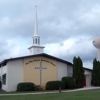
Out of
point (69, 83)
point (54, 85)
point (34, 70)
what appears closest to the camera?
point (54, 85)

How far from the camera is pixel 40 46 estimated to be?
→ 52000 mm

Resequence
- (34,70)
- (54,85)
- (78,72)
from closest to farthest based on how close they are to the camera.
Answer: (54,85)
(34,70)
(78,72)

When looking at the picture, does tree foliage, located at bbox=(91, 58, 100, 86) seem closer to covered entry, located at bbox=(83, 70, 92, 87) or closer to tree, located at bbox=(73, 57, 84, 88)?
covered entry, located at bbox=(83, 70, 92, 87)

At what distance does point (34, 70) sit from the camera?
101 feet

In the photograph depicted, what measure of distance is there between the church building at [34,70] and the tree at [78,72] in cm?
161

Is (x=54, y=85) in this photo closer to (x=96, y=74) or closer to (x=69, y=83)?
(x=69, y=83)

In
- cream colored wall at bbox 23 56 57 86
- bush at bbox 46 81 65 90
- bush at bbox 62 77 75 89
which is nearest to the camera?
bush at bbox 46 81 65 90

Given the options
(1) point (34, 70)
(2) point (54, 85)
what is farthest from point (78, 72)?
(1) point (34, 70)

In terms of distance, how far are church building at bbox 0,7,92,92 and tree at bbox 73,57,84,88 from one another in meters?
1.61

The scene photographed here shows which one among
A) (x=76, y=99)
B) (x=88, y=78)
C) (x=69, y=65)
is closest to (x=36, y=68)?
(x=69, y=65)

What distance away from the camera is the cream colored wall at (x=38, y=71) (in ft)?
100

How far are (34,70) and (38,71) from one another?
1.86 ft

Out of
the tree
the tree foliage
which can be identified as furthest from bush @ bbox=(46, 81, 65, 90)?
the tree foliage

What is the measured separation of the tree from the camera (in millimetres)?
31500
